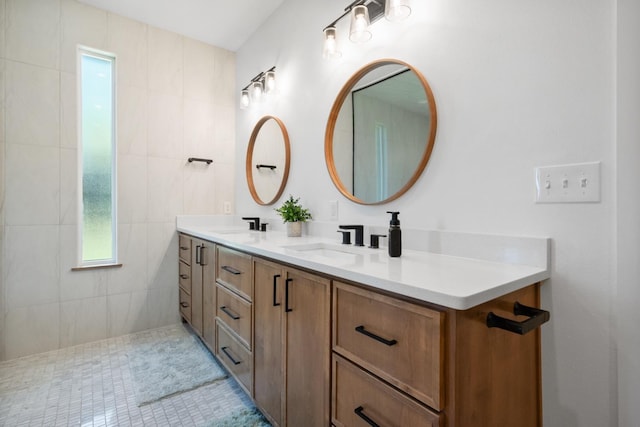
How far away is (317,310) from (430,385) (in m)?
0.47

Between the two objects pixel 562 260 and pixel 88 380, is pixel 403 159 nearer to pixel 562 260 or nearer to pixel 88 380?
pixel 562 260

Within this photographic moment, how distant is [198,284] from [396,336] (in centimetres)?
181

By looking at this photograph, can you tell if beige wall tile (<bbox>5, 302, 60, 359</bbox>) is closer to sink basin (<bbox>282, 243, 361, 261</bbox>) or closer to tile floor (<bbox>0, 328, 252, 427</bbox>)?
tile floor (<bbox>0, 328, 252, 427</bbox>)

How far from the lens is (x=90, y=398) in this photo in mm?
1723

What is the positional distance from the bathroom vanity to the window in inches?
61.3

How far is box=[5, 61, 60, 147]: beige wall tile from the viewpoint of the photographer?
83.3 inches

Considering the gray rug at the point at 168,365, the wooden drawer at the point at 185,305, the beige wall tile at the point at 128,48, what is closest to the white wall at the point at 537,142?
the gray rug at the point at 168,365

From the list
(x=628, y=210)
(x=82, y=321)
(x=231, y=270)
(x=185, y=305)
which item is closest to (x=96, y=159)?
(x=82, y=321)

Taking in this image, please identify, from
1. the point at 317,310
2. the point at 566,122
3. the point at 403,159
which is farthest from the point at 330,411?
the point at 566,122

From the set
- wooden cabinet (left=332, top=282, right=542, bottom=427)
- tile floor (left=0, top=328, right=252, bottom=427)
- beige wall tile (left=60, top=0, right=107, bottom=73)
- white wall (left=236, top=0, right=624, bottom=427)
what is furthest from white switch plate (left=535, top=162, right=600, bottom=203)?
beige wall tile (left=60, top=0, right=107, bottom=73)

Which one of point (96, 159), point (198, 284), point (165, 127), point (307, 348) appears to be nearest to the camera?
point (307, 348)

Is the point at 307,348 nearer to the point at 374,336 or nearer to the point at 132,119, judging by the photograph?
the point at 374,336

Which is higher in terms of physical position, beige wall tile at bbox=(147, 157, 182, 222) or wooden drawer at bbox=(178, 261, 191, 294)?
beige wall tile at bbox=(147, 157, 182, 222)

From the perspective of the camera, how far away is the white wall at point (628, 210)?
34.6 inches
